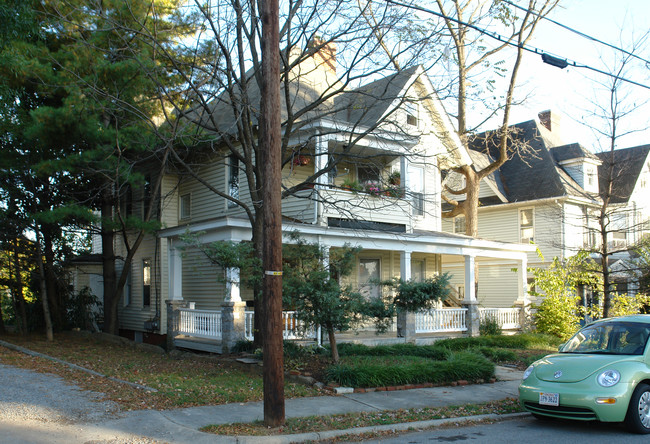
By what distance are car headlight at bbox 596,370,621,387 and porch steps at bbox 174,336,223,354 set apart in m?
9.72

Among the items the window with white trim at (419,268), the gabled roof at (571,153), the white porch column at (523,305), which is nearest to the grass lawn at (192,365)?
the white porch column at (523,305)

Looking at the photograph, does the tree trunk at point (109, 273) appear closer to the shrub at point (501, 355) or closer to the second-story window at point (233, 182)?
the second-story window at point (233, 182)

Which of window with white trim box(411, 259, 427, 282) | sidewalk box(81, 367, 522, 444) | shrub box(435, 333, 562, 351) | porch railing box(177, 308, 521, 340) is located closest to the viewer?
sidewalk box(81, 367, 522, 444)

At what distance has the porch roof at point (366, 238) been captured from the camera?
14664 millimetres

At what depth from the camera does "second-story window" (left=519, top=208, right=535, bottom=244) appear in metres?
27.2

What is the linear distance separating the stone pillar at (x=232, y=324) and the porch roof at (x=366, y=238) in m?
1.71

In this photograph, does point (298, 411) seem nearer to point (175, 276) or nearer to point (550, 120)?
point (175, 276)

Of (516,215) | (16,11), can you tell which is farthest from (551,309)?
(16,11)

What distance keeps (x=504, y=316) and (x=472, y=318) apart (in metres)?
2.30

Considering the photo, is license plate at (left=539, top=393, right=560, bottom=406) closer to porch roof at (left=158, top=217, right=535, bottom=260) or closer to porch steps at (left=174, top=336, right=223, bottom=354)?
porch roof at (left=158, top=217, right=535, bottom=260)

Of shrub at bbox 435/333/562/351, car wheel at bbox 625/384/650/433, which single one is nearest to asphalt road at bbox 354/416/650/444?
car wheel at bbox 625/384/650/433

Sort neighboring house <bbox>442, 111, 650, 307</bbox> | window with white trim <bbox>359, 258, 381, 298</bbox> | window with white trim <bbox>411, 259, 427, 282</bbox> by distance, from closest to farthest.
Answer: window with white trim <bbox>359, 258, 381, 298</bbox> < window with white trim <bbox>411, 259, 427, 282</bbox> < neighboring house <bbox>442, 111, 650, 307</bbox>

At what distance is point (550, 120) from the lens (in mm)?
32469

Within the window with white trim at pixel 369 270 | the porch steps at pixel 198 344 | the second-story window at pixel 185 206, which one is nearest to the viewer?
the porch steps at pixel 198 344
